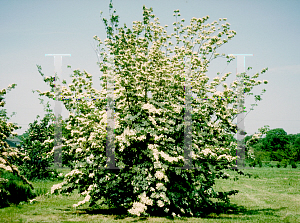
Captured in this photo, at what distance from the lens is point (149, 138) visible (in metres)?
8.07

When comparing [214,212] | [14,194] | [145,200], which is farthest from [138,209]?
[14,194]

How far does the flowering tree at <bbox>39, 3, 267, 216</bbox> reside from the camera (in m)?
7.68

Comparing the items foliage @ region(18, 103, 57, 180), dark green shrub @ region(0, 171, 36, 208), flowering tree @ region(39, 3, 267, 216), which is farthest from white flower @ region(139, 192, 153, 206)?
foliage @ region(18, 103, 57, 180)

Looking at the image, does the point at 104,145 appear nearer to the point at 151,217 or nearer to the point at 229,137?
the point at 151,217

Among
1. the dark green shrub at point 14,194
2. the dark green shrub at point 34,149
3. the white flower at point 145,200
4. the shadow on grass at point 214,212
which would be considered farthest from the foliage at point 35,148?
the white flower at point 145,200

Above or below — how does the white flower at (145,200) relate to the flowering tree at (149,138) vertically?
below

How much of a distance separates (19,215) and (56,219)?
4.49ft

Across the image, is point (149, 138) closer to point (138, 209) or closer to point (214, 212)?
point (138, 209)

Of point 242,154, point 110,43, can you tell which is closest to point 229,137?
point 242,154

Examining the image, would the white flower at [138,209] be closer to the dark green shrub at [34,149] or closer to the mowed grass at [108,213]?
the mowed grass at [108,213]

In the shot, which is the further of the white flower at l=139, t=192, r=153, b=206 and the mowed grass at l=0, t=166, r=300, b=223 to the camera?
the mowed grass at l=0, t=166, r=300, b=223

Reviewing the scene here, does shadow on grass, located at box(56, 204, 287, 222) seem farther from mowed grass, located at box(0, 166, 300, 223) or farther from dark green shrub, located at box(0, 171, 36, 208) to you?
dark green shrub, located at box(0, 171, 36, 208)

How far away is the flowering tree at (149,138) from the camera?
25.2ft

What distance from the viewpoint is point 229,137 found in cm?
861
